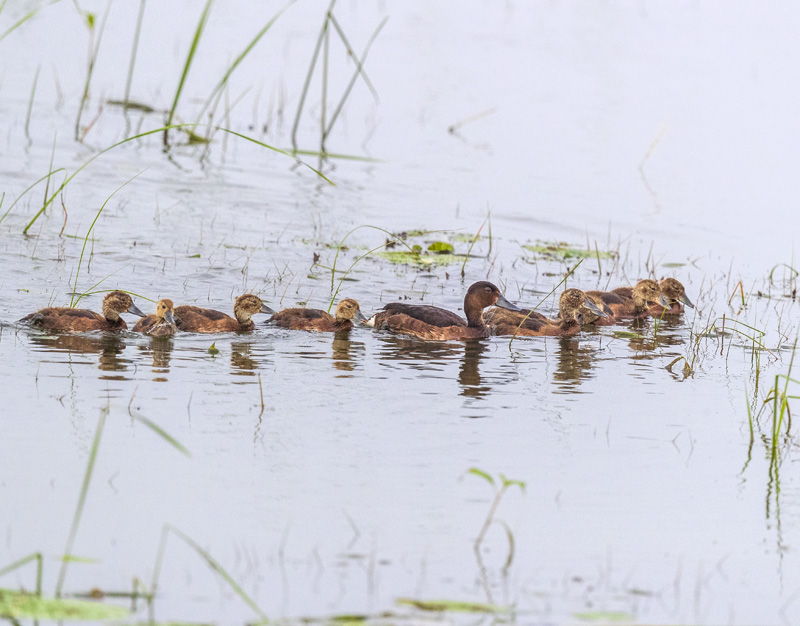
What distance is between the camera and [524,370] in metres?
7.38

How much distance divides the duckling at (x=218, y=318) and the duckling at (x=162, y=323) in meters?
0.10

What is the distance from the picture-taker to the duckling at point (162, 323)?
7.63 m

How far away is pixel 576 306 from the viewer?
28.2 feet

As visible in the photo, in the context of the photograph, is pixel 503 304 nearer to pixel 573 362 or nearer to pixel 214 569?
pixel 573 362

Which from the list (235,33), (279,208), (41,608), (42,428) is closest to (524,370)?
(42,428)

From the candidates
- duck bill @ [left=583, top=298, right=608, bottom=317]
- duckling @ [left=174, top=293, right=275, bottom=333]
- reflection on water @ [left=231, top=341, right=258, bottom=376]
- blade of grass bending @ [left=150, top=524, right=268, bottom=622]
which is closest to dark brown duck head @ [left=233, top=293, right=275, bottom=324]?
duckling @ [left=174, top=293, right=275, bottom=333]

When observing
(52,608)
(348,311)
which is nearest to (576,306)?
(348,311)

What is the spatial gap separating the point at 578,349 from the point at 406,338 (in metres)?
1.20

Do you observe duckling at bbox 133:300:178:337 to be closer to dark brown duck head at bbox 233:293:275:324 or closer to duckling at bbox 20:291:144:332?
duckling at bbox 20:291:144:332

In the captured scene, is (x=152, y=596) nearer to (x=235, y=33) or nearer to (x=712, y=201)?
(x=712, y=201)

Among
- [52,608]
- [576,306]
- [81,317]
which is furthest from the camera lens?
[576,306]

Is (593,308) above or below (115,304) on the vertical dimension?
above

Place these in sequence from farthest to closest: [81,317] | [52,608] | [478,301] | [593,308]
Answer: [593,308]
[478,301]
[81,317]
[52,608]

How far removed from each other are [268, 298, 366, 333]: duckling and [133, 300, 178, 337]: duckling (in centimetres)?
78
